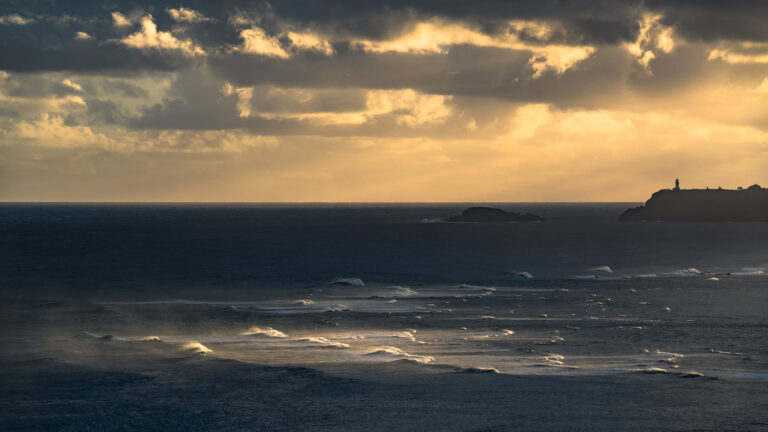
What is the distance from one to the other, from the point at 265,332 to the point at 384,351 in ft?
35.9

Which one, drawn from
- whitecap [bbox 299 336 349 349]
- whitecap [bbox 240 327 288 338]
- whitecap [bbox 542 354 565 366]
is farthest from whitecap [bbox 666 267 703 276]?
whitecap [bbox 299 336 349 349]

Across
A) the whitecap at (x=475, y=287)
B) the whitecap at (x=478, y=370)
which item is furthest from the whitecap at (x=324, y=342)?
the whitecap at (x=475, y=287)

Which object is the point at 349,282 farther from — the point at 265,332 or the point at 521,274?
the point at 265,332

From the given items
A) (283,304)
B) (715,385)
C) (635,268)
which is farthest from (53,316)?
(635,268)

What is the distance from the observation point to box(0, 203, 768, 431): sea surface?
1139 inches

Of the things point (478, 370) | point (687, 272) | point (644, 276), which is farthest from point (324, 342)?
point (687, 272)

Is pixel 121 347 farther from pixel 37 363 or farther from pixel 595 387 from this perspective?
pixel 595 387

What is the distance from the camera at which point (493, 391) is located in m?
31.9

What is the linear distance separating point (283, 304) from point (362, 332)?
18.6m

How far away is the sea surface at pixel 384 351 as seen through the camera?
94.9 ft

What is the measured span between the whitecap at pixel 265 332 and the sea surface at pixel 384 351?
6.1 inches

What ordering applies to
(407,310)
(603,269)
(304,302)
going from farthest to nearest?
(603,269) < (304,302) < (407,310)

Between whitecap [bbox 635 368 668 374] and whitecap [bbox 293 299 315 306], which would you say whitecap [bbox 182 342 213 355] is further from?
whitecap [bbox 635 368 668 374]

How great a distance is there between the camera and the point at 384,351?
135 ft
